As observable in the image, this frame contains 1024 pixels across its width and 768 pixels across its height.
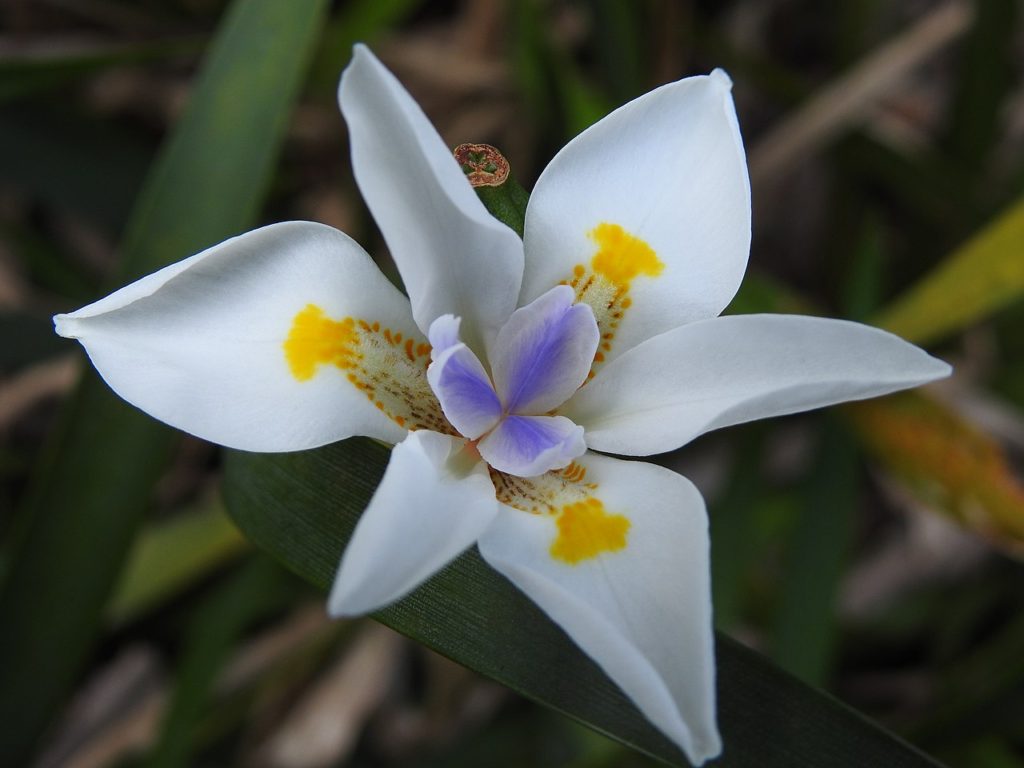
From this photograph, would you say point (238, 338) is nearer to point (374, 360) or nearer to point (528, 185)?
point (374, 360)

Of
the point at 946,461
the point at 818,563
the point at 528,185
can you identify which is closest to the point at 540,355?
the point at 946,461

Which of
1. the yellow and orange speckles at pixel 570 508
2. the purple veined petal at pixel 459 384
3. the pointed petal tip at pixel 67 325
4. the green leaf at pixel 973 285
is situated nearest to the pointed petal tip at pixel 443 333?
the purple veined petal at pixel 459 384

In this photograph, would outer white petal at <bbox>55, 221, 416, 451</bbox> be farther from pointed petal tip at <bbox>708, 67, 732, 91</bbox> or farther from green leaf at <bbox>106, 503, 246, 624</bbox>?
green leaf at <bbox>106, 503, 246, 624</bbox>

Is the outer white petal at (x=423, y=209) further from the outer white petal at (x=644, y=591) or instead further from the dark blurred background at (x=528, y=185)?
the dark blurred background at (x=528, y=185)

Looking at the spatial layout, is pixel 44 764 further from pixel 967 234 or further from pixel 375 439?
pixel 967 234

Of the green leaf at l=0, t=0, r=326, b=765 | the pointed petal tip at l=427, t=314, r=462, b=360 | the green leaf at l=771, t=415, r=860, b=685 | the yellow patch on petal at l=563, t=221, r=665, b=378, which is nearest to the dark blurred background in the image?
the green leaf at l=771, t=415, r=860, b=685

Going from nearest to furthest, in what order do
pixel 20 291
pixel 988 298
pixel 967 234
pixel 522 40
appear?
pixel 988 298, pixel 522 40, pixel 967 234, pixel 20 291

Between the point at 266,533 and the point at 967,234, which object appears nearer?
the point at 266,533

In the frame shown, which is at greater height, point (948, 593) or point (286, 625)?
point (286, 625)

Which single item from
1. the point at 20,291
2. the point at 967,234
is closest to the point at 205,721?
the point at 20,291
